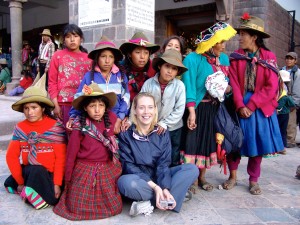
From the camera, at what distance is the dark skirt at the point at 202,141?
313 cm

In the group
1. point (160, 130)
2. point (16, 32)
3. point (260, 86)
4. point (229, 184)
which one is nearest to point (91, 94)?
point (160, 130)

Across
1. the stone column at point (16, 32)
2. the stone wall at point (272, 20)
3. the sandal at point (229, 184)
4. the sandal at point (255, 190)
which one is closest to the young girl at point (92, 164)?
the sandal at point (229, 184)

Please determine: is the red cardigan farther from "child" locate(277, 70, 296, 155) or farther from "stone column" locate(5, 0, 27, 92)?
"stone column" locate(5, 0, 27, 92)

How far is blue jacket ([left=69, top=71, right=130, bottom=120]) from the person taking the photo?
3.11m

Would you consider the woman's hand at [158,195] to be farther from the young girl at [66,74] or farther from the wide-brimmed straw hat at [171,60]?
the young girl at [66,74]

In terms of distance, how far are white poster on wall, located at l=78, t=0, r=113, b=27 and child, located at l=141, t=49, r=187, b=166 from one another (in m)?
2.11

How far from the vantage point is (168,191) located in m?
2.72

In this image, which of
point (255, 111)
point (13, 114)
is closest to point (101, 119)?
point (255, 111)

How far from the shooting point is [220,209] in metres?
2.91

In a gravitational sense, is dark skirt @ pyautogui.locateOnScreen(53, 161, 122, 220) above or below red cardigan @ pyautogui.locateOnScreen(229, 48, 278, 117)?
below

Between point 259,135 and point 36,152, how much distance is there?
2244 mm

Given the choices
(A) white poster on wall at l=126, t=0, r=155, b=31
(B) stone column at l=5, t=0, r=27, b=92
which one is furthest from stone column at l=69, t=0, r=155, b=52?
(B) stone column at l=5, t=0, r=27, b=92

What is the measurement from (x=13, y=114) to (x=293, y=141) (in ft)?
18.1

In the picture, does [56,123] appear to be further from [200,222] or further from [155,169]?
[200,222]
